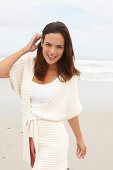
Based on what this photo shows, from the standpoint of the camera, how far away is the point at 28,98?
2.04 m

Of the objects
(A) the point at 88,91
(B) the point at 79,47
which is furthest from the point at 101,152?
(B) the point at 79,47

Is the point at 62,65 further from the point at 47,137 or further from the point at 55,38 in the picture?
the point at 47,137

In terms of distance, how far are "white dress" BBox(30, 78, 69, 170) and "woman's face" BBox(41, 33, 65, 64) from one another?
0.20 meters

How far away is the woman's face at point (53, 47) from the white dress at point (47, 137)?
0.20 meters

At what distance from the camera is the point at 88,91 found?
27.7 feet

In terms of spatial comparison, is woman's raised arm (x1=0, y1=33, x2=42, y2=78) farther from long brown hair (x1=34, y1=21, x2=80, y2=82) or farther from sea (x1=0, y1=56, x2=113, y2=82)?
sea (x1=0, y1=56, x2=113, y2=82)

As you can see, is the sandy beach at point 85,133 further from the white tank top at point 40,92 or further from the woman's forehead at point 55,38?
the woman's forehead at point 55,38

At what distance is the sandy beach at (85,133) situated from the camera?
3772 millimetres

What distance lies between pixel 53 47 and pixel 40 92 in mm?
359

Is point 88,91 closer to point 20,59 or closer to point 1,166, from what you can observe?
point 1,166

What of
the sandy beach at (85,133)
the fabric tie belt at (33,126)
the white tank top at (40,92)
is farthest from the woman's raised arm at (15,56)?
the sandy beach at (85,133)

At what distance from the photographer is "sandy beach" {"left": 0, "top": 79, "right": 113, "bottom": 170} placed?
3.77 meters

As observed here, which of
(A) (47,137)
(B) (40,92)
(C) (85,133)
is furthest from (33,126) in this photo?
(C) (85,133)

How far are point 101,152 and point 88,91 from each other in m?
4.42
